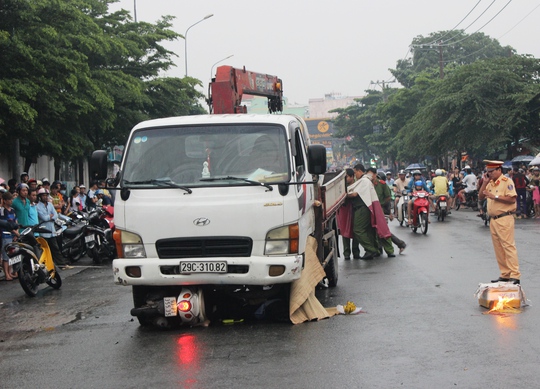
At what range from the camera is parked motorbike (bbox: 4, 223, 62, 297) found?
12305 millimetres

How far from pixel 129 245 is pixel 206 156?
124cm

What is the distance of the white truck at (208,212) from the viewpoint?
8.27 metres

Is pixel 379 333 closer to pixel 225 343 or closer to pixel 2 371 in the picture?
pixel 225 343

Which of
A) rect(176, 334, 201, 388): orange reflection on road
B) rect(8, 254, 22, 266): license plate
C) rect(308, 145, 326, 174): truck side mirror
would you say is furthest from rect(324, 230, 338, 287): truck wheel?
rect(8, 254, 22, 266): license plate

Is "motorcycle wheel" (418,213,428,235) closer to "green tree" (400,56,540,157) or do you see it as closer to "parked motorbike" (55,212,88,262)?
"parked motorbike" (55,212,88,262)

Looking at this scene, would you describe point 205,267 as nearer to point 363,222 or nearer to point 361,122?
point 363,222

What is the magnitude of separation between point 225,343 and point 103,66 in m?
26.3

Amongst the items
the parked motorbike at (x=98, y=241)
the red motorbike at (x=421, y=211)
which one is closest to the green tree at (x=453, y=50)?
the red motorbike at (x=421, y=211)

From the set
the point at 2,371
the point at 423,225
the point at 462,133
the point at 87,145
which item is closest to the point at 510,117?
the point at 462,133

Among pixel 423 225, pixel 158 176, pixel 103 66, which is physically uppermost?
pixel 103 66

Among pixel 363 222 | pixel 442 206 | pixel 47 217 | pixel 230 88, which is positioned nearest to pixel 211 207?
pixel 230 88

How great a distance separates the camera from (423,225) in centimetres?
2112

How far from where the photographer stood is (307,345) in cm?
744

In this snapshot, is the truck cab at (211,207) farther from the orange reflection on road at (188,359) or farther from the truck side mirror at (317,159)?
the orange reflection on road at (188,359)
